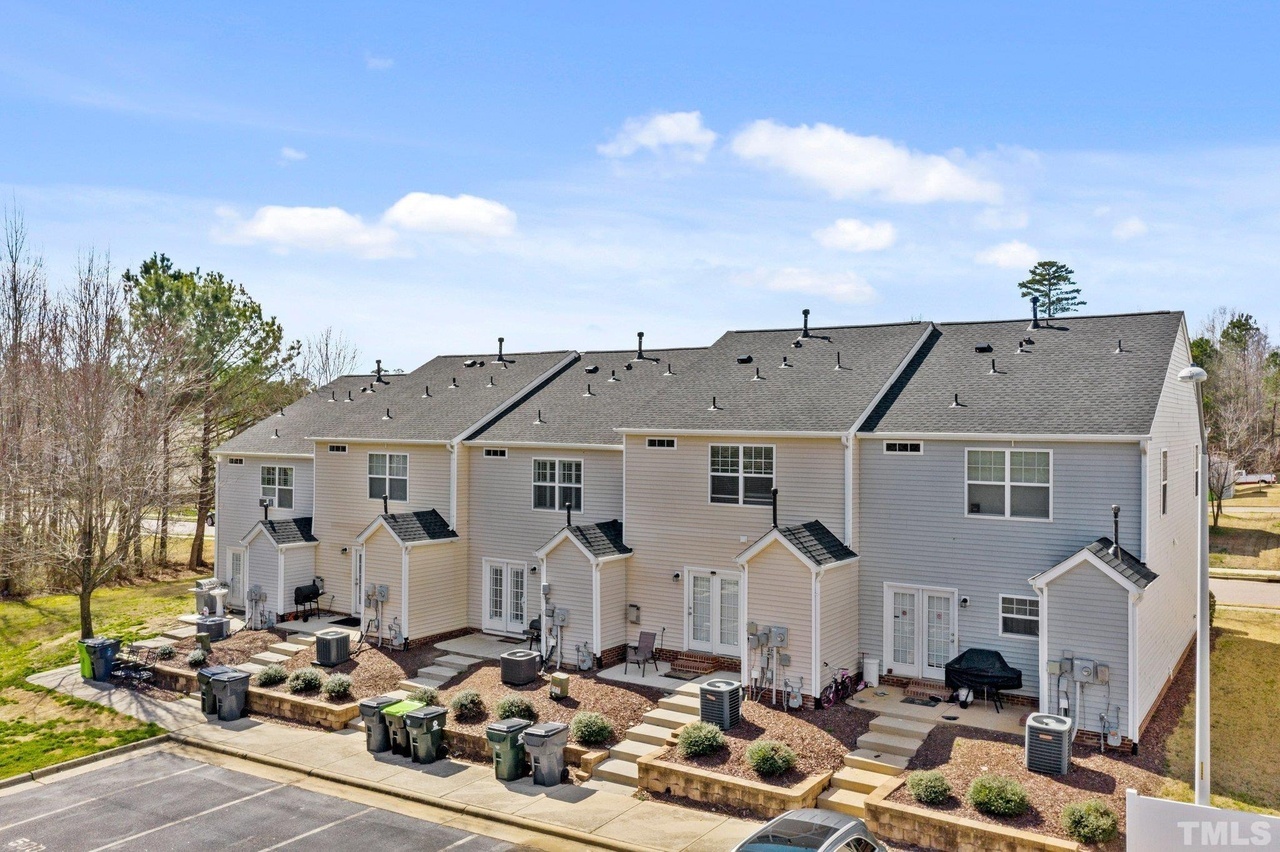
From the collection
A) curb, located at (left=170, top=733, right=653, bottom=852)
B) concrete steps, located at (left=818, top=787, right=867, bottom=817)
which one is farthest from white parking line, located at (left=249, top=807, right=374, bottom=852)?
concrete steps, located at (left=818, top=787, right=867, bottom=817)

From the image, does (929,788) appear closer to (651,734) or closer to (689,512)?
(651,734)

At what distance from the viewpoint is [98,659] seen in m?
22.1

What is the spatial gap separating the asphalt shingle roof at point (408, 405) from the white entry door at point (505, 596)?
403cm

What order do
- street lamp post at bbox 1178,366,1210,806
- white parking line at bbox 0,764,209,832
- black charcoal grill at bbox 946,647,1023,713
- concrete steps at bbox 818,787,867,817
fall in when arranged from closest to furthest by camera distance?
street lamp post at bbox 1178,366,1210,806
concrete steps at bbox 818,787,867,817
white parking line at bbox 0,764,209,832
black charcoal grill at bbox 946,647,1023,713

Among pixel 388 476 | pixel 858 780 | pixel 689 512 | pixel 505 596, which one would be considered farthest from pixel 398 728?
pixel 388 476

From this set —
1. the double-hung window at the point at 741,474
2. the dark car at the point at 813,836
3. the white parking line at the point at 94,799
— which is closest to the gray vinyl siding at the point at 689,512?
the double-hung window at the point at 741,474

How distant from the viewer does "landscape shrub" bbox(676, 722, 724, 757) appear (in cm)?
1484

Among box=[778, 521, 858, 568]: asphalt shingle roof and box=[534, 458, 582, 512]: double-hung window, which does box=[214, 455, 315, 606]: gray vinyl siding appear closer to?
box=[534, 458, 582, 512]: double-hung window

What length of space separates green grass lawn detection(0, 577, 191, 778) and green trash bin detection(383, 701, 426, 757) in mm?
5599

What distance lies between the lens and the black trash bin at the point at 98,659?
22094 mm

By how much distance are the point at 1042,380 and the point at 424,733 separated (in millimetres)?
14706

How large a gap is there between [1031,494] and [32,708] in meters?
23.0

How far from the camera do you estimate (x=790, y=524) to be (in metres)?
19.3

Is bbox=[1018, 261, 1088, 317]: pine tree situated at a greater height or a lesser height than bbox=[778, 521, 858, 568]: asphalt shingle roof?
greater
